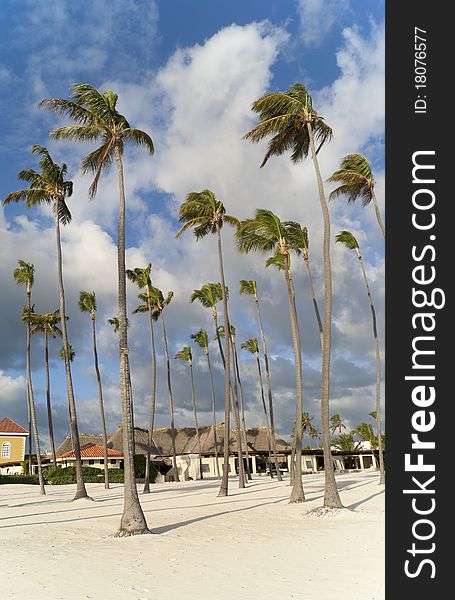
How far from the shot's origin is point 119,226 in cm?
1828

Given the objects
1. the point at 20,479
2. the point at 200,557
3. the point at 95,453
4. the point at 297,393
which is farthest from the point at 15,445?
the point at 200,557

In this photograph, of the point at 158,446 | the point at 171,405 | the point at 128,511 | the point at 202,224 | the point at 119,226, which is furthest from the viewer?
the point at 158,446

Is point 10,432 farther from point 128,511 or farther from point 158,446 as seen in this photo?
point 128,511

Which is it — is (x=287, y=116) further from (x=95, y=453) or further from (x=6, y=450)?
(x=6, y=450)

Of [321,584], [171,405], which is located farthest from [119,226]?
[171,405]

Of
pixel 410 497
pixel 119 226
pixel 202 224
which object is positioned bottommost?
pixel 410 497

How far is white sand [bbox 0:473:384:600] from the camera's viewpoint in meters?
9.05

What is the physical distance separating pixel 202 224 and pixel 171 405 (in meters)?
22.2

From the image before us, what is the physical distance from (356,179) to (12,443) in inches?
2232

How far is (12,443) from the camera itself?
225 feet

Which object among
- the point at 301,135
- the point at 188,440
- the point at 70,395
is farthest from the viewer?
the point at 188,440

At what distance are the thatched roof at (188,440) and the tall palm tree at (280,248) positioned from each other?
146 feet

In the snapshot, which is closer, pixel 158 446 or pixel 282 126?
pixel 282 126

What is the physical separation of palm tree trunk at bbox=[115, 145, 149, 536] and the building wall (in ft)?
187
